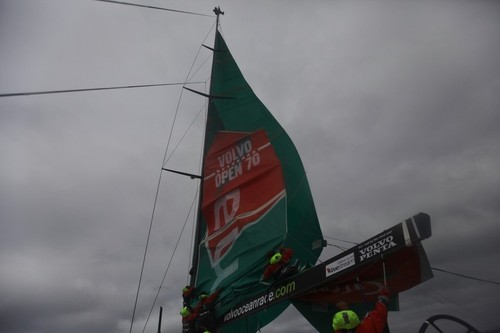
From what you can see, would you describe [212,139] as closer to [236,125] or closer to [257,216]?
A: [236,125]

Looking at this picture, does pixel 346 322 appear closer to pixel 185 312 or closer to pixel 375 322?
pixel 375 322

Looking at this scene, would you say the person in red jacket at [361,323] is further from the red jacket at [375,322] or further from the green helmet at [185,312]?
the green helmet at [185,312]

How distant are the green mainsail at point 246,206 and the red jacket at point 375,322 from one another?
2732 millimetres

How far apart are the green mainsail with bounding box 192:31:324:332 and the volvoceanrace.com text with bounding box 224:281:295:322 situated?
35 millimetres

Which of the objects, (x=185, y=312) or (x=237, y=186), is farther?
(x=237, y=186)

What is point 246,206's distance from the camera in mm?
9477

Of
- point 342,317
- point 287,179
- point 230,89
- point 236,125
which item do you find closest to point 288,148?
point 287,179

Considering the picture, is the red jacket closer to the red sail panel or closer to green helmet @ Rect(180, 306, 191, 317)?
the red sail panel

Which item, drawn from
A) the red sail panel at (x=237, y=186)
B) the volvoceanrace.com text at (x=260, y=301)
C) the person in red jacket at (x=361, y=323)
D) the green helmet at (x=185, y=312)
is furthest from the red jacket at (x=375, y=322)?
the green helmet at (x=185, y=312)

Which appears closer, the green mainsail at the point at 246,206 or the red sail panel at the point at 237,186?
the green mainsail at the point at 246,206

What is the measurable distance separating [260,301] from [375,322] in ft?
9.57

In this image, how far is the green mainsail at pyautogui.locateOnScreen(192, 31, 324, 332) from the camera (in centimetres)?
848

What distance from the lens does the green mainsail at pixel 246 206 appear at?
8477 mm

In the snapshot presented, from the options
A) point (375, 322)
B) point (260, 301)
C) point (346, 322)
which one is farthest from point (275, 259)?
point (375, 322)
